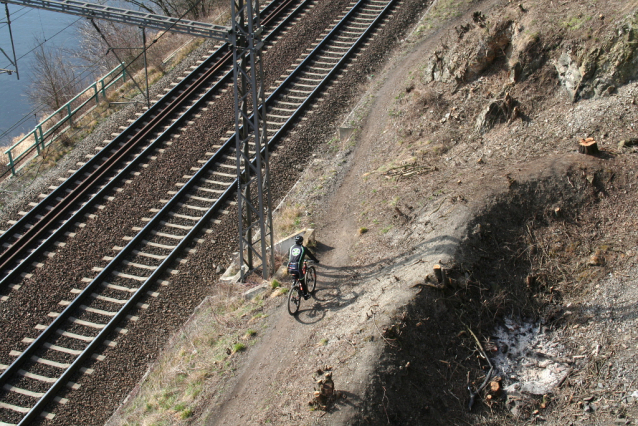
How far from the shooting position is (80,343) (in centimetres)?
1239

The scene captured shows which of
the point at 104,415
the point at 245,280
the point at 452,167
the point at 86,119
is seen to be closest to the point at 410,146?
the point at 452,167

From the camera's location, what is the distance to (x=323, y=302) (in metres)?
11.7

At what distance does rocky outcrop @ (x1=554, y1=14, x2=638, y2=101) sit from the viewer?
1284cm

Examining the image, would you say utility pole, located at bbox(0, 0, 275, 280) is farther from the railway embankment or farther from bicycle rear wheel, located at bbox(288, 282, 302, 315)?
bicycle rear wheel, located at bbox(288, 282, 302, 315)

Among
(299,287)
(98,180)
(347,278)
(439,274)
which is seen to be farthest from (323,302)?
(98,180)

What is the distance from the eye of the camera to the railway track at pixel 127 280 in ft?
38.0

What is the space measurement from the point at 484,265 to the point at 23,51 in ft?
187

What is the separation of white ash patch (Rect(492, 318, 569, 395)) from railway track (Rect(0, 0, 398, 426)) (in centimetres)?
849

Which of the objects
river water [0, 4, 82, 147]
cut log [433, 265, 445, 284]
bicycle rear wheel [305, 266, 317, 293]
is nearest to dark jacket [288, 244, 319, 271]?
bicycle rear wheel [305, 266, 317, 293]

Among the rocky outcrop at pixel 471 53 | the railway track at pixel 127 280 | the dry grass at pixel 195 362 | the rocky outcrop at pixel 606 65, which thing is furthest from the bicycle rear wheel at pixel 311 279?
the rocky outcrop at pixel 471 53

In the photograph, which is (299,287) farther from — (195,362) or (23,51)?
(23,51)

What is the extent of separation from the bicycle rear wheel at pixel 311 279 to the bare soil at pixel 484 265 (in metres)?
0.20

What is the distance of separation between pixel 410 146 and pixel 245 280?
659 cm

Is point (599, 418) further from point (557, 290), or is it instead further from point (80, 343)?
point (80, 343)
